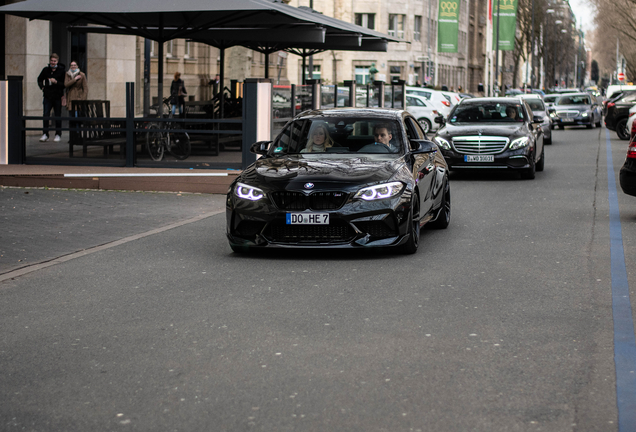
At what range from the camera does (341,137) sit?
10.0 metres

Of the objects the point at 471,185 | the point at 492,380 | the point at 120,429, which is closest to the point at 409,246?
the point at 492,380

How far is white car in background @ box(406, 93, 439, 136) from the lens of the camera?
36.2m

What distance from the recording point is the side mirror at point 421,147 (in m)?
9.77

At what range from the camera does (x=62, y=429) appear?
167 inches

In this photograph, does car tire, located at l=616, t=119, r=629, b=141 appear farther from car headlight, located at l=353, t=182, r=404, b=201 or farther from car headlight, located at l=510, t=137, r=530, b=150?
car headlight, located at l=353, t=182, r=404, b=201

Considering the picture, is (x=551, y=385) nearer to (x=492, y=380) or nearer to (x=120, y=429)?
(x=492, y=380)

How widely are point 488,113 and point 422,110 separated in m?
17.6

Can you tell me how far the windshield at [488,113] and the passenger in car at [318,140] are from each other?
9.35 m

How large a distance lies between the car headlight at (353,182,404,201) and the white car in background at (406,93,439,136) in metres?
27.4

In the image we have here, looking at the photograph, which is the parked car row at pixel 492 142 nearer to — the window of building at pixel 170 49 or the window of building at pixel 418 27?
the window of building at pixel 170 49

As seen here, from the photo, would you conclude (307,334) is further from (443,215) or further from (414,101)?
(414,101)

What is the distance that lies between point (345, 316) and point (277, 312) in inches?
18.5

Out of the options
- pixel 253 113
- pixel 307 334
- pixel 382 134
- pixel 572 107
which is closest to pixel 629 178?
pixel 382 134

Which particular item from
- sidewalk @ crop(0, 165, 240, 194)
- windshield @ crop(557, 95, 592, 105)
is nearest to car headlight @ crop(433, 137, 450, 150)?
sidewalk @ crop(0, 165, 240, 194)
